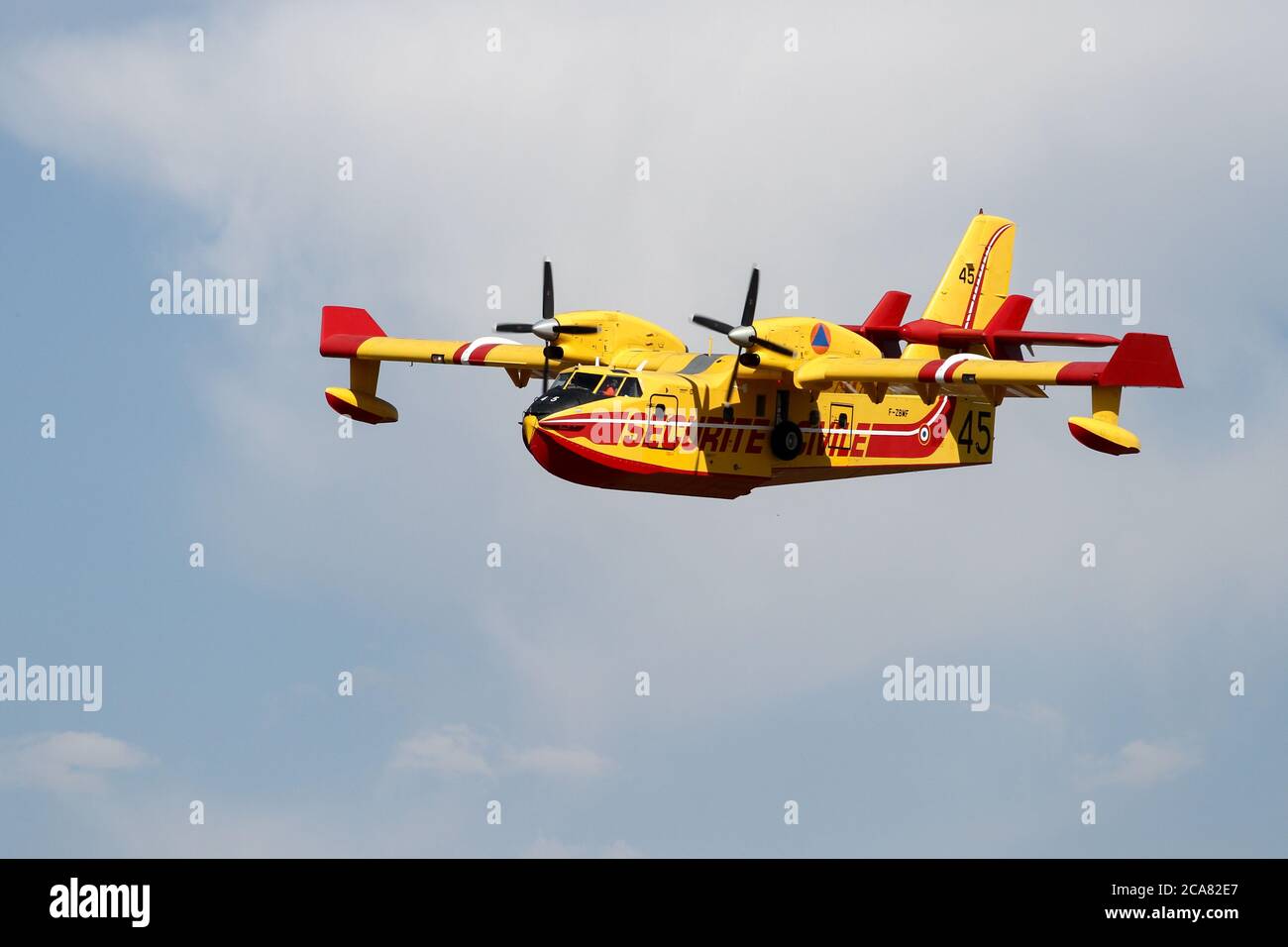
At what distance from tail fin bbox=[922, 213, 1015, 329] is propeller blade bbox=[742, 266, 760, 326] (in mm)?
7798

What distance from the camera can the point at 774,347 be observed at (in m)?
42.7

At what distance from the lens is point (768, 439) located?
142 feet

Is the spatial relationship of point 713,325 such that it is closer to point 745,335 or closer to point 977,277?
point 745,335

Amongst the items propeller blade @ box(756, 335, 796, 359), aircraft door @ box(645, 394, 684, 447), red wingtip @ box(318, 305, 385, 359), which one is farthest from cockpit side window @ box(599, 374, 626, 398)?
red wingtip @ box(318, 305, 385, 359)

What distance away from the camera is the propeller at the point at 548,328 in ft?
149

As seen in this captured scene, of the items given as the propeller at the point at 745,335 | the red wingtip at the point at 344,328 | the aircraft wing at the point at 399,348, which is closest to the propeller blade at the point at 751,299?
the propeller at the point at 745,335

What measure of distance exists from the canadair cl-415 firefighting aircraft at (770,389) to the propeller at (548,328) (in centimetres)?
4

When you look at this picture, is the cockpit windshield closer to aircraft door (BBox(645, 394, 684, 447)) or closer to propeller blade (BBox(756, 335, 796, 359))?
aircraft door (BBox(645, 394, 684, 447))

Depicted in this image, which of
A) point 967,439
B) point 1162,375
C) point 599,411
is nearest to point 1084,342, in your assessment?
point 967,439

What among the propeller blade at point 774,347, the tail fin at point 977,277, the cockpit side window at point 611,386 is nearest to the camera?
the cockpit side window at point 611,386

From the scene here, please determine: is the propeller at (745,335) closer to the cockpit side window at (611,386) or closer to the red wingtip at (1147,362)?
the cockpit side window at (611,386)

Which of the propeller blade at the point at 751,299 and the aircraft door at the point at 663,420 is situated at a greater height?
the propeller blade at the point at 751,299

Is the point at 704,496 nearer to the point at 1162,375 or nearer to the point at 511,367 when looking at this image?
the point at 511,367

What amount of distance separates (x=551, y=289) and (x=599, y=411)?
5079 mm
